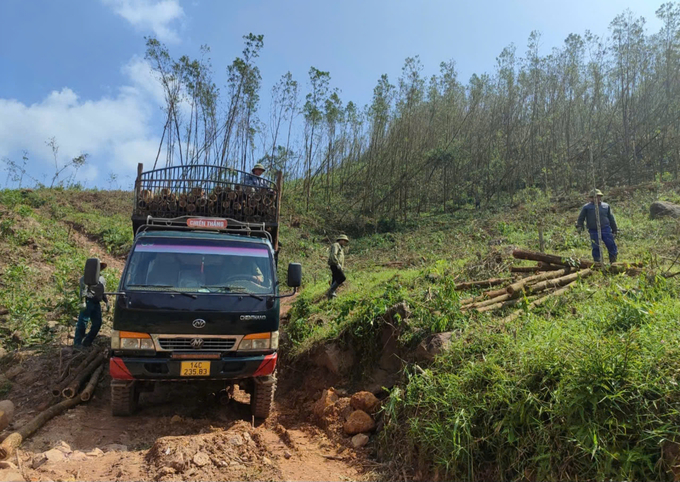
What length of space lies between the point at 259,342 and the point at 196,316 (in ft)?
2.32

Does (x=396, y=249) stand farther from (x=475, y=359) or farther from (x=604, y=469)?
(x=604, y=469)

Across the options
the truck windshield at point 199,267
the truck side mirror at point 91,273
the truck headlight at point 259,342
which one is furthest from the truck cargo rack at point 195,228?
the truck headlight at point 259,342

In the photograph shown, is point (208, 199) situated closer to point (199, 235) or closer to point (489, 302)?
point (199, 235)

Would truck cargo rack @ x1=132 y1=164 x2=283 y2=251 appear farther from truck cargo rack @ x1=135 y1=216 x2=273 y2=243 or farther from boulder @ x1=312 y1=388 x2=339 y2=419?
boulder @ x1=312 y1=388 x2=339 y2=419

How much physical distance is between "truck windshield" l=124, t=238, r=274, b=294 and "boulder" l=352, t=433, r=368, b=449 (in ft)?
5.82

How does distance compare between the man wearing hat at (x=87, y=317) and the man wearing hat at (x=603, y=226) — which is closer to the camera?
the man wearing hat at (x=87, y=317)

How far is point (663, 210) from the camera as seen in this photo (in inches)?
522

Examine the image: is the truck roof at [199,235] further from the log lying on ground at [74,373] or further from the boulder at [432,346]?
the boulder at [432,346]

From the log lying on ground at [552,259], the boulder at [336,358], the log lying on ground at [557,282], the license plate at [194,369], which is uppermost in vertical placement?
the log lying on ground at [552,259]

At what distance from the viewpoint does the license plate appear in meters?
4.34

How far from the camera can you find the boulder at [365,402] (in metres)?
4.55

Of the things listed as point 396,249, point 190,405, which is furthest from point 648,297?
point 396,249

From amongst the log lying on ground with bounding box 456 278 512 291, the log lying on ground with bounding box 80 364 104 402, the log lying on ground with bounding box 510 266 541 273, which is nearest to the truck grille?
the log lying on ground with bounding box 80 364 104 402

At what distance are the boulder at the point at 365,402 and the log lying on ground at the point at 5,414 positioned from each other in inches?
137
